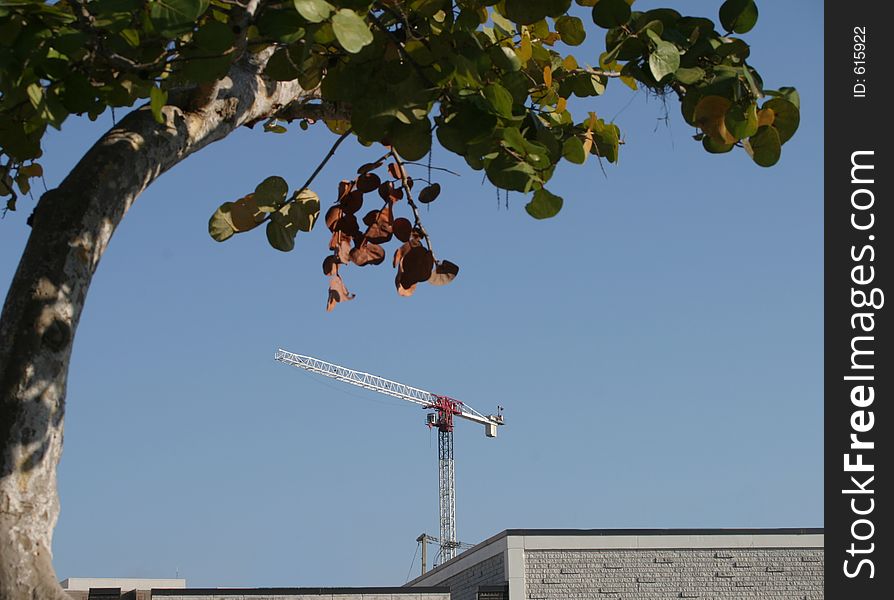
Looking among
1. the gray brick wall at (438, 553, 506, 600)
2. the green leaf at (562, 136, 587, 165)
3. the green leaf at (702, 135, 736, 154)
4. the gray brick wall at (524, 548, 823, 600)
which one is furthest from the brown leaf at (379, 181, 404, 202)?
the gray brick wall at (438, 553, 506, 600)

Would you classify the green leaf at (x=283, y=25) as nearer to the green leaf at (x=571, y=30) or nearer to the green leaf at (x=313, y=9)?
the green leaf at (x=313, y=9)

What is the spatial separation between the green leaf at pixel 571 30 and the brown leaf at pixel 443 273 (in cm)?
99

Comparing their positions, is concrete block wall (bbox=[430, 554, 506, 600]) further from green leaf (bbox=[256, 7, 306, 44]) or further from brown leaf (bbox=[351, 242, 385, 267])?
green leaf (bbox=[256, 7, 306, 44])

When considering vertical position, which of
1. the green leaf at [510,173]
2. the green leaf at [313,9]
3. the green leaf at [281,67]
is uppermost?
the green leaf at [281,67]

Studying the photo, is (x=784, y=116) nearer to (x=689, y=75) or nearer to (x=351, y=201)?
(x=689, y=75)

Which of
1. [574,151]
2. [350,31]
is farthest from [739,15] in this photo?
[350,31]

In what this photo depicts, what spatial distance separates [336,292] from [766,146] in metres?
1.96

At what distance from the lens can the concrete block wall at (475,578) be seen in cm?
2050

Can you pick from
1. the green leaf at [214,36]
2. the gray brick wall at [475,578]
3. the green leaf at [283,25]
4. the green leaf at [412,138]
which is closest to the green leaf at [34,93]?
the green leaf at [214,36]

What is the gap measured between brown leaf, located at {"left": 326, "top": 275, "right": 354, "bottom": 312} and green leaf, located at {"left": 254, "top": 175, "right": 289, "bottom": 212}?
83 cm

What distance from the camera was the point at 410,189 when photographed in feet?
15.0

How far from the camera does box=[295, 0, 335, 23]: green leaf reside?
2.71 metres

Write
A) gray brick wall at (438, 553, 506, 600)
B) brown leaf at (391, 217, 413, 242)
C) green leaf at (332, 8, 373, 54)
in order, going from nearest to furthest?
green leaf at (332, 8, 373, 54)
brown leaf at (391, 217, 413, 242)
gray brick wall at (438, 553, 506, 600)
